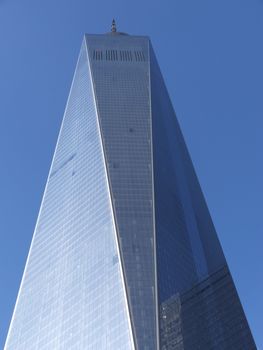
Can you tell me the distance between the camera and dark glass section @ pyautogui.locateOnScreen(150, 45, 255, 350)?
7825 cm

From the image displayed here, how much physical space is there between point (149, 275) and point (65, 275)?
722 inches

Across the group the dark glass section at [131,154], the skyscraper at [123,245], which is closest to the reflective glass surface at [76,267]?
the skyscraper at [123,245]

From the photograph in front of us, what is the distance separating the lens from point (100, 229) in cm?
8812

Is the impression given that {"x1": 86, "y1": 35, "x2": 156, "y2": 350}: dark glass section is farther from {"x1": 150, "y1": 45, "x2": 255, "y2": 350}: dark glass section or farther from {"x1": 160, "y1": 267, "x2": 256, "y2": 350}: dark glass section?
{"x1": 160, "y1": 267, "x2": 256, "y2": 350}: dark glass section

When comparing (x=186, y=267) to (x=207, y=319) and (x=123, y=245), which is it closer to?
(x=207, y=319)

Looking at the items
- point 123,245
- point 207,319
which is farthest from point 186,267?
point 123,245

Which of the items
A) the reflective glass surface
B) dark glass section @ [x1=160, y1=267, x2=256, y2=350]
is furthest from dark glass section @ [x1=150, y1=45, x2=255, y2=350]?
the reflective glass surface

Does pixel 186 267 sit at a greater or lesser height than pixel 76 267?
lesser

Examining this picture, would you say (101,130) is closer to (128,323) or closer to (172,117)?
(172,117)

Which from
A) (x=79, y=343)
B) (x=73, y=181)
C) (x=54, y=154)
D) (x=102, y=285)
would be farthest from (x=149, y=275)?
(x=54, y=154)

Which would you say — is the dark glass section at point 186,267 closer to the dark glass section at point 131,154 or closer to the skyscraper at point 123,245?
the skyscraper at point 123,245

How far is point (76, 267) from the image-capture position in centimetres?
8869

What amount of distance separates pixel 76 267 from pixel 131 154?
2410 centimetres

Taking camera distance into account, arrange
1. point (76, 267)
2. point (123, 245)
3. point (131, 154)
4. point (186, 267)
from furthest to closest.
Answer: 1. point (131, 154)
2. point (186, 267)
3. point (76, 267)
4. point (123, 245)
